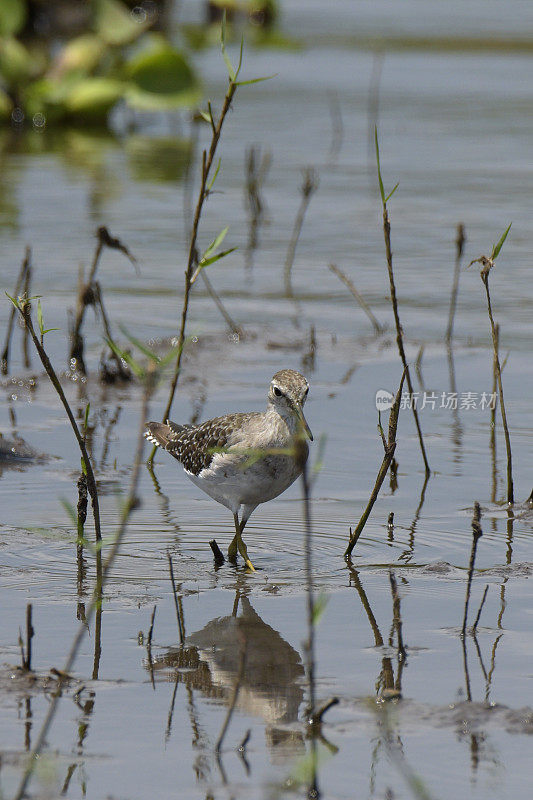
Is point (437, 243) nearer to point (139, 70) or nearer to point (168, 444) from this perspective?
point (168, 444)

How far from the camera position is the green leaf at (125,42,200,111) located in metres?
18.4

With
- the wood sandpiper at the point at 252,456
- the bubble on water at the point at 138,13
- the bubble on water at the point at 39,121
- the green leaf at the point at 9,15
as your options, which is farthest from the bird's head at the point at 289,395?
the bubble on water at the point at 138,13

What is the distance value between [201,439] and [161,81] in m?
13.2

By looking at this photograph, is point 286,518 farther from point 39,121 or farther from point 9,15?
point 9,15

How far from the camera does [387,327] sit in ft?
33.5

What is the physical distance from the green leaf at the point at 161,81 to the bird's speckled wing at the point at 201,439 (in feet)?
40.3

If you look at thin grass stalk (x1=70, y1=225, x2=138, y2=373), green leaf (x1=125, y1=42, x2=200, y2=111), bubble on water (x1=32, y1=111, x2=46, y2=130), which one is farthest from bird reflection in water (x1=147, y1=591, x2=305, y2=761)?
bubble on water (x1=32, y1=111, x2=46, y2=130)

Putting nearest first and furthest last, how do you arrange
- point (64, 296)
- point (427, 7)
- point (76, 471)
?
point (76, 471) → point (64, 296) → point (427, 7)

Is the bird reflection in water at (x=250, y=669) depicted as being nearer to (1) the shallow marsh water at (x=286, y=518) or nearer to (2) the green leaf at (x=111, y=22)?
(1) the shallow marsh water at (x=286, y=518)

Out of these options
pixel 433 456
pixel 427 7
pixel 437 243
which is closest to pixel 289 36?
pixel 427 7

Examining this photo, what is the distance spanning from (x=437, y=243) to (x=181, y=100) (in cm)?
700

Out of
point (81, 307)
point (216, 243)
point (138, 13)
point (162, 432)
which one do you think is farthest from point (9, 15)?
point (216, 243)

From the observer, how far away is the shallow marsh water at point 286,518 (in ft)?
13.7

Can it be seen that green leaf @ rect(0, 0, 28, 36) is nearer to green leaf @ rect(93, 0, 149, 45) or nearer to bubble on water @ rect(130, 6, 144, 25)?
green leaf @ rect(93, 0, 149, 45)
